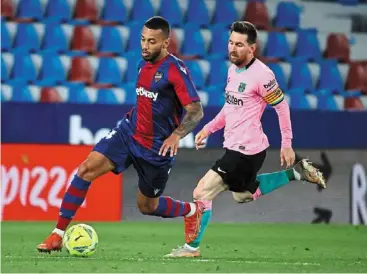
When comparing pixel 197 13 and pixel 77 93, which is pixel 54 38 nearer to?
pixel 77 93

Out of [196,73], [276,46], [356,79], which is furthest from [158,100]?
[356,79]

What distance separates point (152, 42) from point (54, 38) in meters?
6.76

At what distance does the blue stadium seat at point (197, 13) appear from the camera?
15211 millimetres

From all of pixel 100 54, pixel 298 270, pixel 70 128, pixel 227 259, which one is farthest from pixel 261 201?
pixel 298 270

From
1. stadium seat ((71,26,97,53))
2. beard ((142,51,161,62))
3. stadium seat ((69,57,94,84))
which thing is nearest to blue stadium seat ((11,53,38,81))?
stadium seat ((69,57,94,84))

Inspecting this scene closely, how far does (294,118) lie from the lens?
1279 cm

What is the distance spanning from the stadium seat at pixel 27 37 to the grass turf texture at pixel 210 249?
10.8 ft

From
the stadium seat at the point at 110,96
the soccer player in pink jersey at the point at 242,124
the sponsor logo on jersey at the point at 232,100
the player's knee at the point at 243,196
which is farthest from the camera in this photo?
the stadium seat at the point at 110,96

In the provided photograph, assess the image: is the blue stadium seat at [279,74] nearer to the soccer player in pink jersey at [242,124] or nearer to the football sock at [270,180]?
the football sock at [270,180]

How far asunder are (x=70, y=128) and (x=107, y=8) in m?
3.11

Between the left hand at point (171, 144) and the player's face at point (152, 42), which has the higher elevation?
the player's face at point (152, 42)

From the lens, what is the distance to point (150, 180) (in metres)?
7.76

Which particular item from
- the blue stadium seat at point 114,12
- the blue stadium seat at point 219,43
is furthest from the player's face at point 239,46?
the blue stadium seat at point 219,43

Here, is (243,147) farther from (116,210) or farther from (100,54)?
(100,54)
